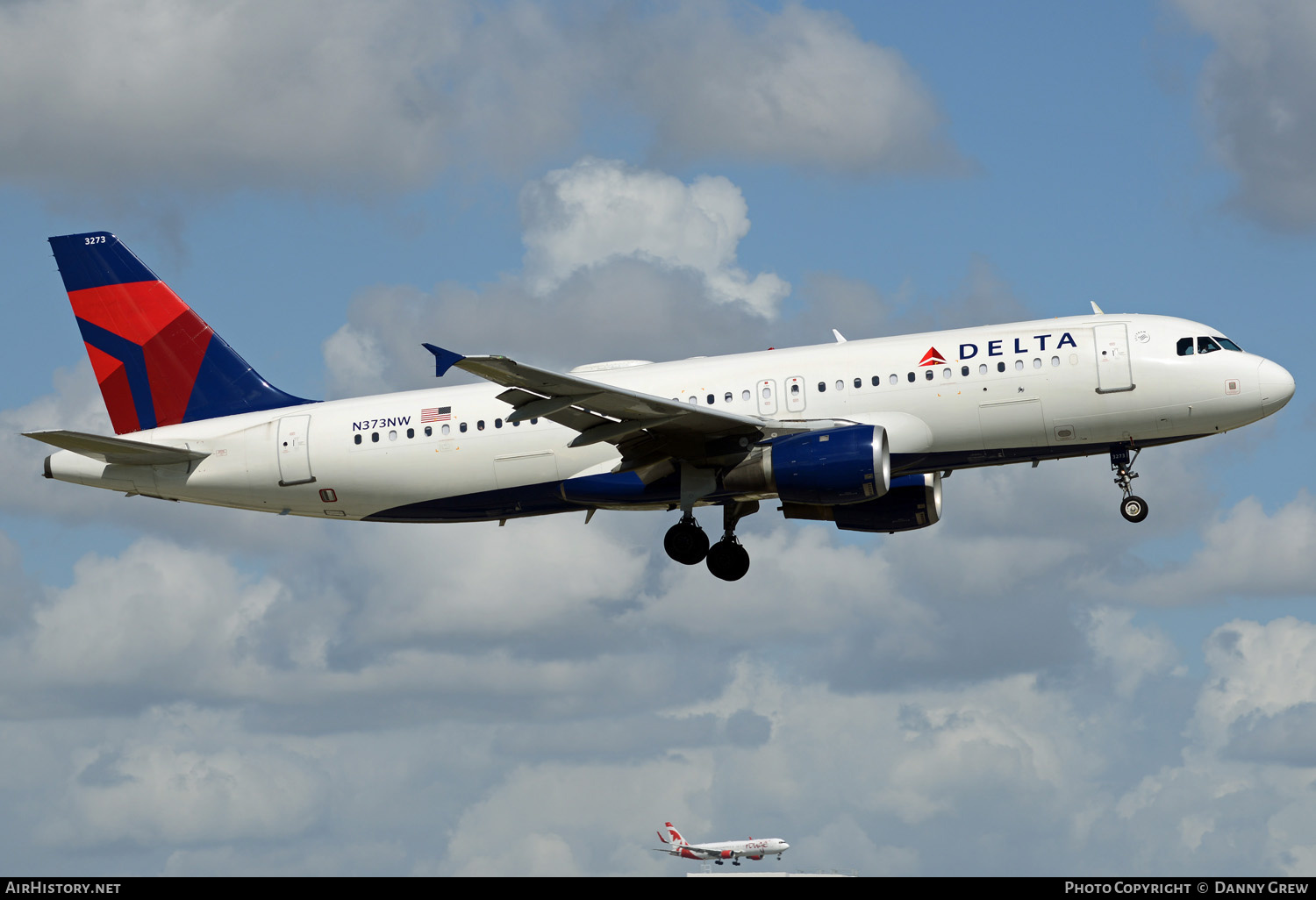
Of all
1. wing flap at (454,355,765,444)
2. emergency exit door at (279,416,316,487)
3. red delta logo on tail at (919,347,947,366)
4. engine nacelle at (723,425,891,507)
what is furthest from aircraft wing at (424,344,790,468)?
emergency exit door at (279,416,316,487)

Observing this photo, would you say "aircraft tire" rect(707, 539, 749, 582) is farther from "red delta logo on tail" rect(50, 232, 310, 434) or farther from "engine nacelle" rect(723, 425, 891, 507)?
"red delta logo on tail" rect(50, 232, 310, 434)

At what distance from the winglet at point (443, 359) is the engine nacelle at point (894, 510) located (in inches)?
521

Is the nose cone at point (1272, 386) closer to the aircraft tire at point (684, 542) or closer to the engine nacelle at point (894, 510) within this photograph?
the engine nacelle at point (894, 510)

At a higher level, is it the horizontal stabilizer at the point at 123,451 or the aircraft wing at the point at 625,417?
the horizontal stabilizer at the point at 123,451

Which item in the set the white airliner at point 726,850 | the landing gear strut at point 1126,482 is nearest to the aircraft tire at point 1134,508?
the landing gear strut at point 1126,482

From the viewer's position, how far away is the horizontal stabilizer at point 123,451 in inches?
1626

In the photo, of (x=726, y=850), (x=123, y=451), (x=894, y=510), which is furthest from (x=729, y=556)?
(x=726, y=850)

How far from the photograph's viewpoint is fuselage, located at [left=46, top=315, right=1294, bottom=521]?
38.2 m

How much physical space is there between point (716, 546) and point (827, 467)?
24.6ft

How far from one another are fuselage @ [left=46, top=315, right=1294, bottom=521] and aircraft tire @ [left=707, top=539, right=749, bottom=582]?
3.46m

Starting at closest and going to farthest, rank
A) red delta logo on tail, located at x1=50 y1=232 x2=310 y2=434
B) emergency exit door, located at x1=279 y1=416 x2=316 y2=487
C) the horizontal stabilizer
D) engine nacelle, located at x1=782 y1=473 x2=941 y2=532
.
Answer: the horizontal stabilizer
emergency exit door, located at x1=279 y1=416 x2=316 y2=487
engine nacelle, located at x1=782 y1=473 x2=941 y2=532
red delta logo on tail, located at x1=50 y1=232 x2=310 y2=434

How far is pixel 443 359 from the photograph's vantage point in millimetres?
33000
